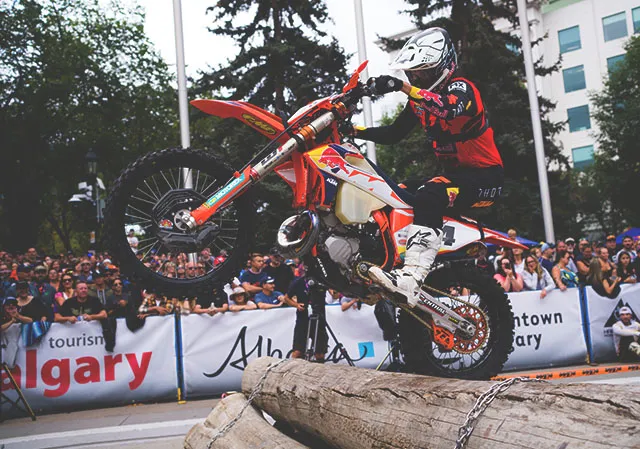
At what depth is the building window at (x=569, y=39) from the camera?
48.6m

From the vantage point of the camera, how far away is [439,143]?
4645 millimetres

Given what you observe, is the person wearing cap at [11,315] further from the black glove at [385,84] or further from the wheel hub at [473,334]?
the black glove at [385,84]

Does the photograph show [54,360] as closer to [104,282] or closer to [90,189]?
[104,282]

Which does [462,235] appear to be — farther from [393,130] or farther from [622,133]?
[622,133]

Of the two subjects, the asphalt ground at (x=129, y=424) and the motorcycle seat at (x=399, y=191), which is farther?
the asphalt ground at (x=129, y=424)

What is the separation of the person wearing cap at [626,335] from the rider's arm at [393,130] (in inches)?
267

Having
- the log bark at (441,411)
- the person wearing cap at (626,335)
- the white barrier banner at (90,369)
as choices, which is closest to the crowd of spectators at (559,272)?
the person wearing cap at (626,335)

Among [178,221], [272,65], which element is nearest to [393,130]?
[178,221]

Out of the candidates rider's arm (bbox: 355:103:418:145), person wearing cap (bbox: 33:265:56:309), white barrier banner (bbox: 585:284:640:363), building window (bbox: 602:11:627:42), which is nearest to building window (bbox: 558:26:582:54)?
building window (bbox: 602:11:627:42)

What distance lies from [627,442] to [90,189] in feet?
54.5

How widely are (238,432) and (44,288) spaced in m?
6.81

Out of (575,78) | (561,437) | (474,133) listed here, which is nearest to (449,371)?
(474,133)

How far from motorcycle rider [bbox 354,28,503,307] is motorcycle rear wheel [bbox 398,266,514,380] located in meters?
0.45

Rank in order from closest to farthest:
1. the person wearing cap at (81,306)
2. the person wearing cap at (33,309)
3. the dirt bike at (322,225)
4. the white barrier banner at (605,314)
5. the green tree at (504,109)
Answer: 1. the dirt bike at (322,225)
2. the person wearing cap at (33,309)
3. the person wearing cap at (81,306)
4. the white barrier banner at (605,314)
5. the green tree at (504,109)
